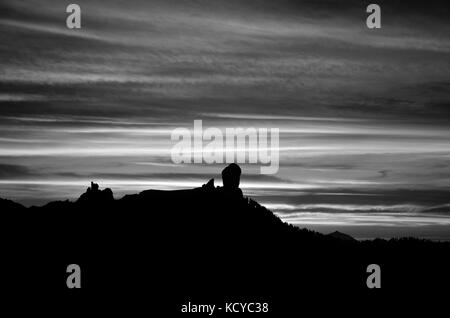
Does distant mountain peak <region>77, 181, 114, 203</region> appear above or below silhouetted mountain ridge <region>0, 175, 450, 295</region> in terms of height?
above

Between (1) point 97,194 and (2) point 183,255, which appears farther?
(1) point 97,194

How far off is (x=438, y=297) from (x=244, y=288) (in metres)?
25.7

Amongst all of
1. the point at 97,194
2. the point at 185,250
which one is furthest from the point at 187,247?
the point at 97,194

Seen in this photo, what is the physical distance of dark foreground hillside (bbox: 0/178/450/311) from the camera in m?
89.6

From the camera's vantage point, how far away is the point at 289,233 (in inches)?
4250

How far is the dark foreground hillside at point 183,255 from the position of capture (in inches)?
3526

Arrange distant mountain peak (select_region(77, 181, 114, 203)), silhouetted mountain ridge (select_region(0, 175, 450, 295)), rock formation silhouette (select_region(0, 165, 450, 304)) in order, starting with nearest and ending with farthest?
1. rock formation silhouette (select_region(0, 165, 450, 304))
2. silhouetted mountain ridge (select_region(0, 175, 450, 295))
3. distant mountain peak (select_region(77, 181, 114, 203))

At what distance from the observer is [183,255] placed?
96.0 meters

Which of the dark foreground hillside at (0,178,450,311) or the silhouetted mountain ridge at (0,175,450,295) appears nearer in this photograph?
the dark foreground hillside at (0,178,450,311)

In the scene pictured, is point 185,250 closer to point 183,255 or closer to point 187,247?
point 187,247
